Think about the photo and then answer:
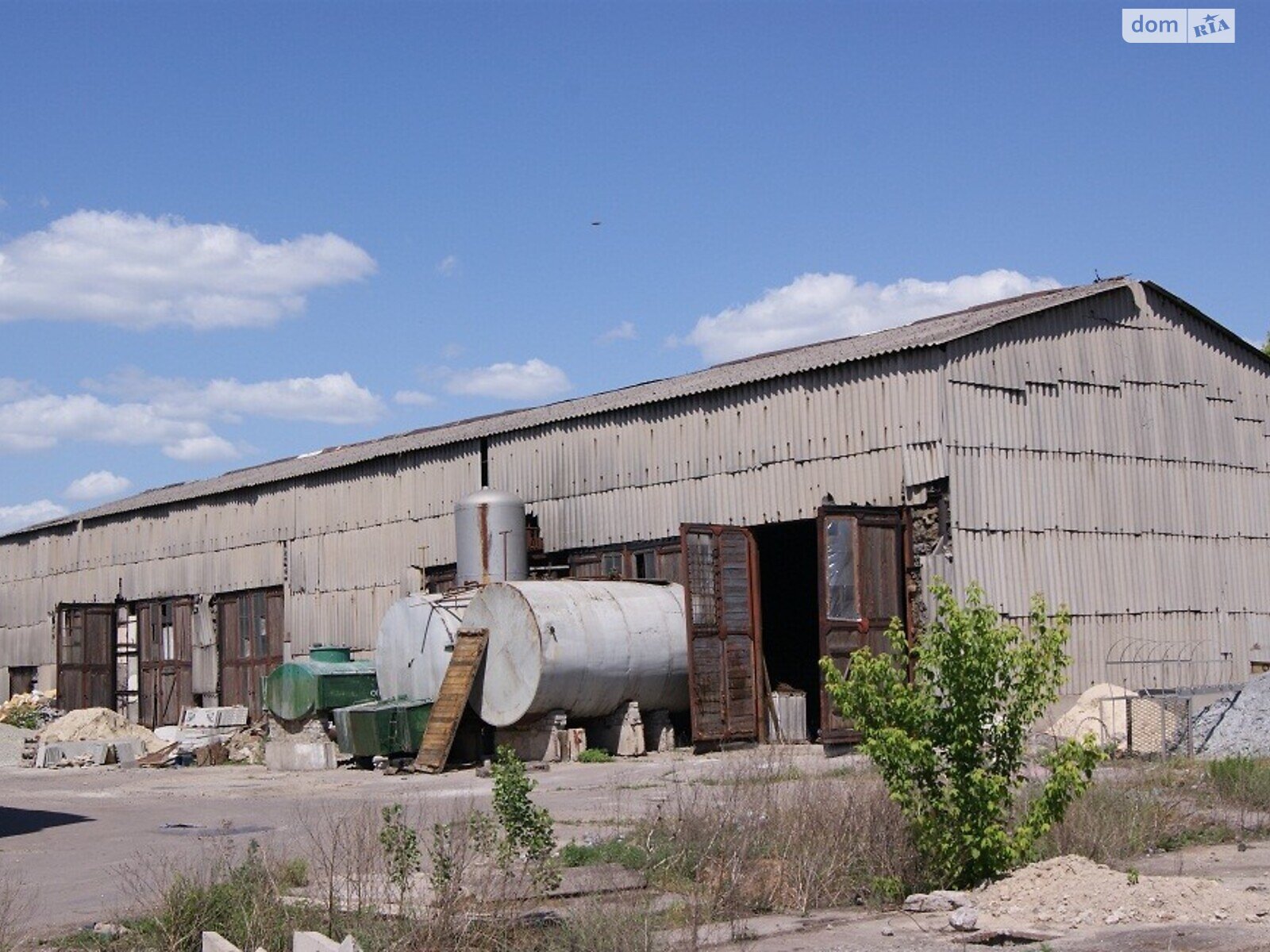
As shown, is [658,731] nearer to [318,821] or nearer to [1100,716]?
[1100,716]

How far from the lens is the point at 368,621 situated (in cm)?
3559

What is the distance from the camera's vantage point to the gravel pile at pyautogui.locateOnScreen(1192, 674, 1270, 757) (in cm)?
2106

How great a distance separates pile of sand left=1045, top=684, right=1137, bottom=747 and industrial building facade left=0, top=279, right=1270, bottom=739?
181cm

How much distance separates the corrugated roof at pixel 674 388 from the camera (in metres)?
26.3

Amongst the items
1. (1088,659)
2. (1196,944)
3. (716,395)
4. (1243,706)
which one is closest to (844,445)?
(716,395)

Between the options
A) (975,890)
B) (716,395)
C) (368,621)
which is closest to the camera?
(975,890)

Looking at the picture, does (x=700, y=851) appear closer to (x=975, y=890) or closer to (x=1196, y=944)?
(x=975, y=890)

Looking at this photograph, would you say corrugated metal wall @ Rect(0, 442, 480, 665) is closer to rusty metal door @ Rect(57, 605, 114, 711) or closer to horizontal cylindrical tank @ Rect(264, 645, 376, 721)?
rusty metal door @ Rect(57, 605, 114, 711)

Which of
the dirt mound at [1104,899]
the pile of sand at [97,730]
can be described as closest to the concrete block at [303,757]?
the pile of sand at [97,730]

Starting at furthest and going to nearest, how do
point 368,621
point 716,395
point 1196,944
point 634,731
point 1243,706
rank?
point 368,621
point 716,395
point 634,731
point 1243,706
point 1196,944

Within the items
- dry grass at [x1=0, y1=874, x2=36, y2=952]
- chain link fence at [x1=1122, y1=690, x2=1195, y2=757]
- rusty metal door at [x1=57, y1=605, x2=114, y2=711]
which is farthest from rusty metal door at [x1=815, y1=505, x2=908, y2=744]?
rusty metal door at [x1=57, y1=605, x2=114, y2=711]

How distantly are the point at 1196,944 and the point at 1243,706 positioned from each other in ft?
41.1

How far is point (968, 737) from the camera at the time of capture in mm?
11875

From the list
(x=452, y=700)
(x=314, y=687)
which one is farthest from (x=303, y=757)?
(x=452, y=700)
